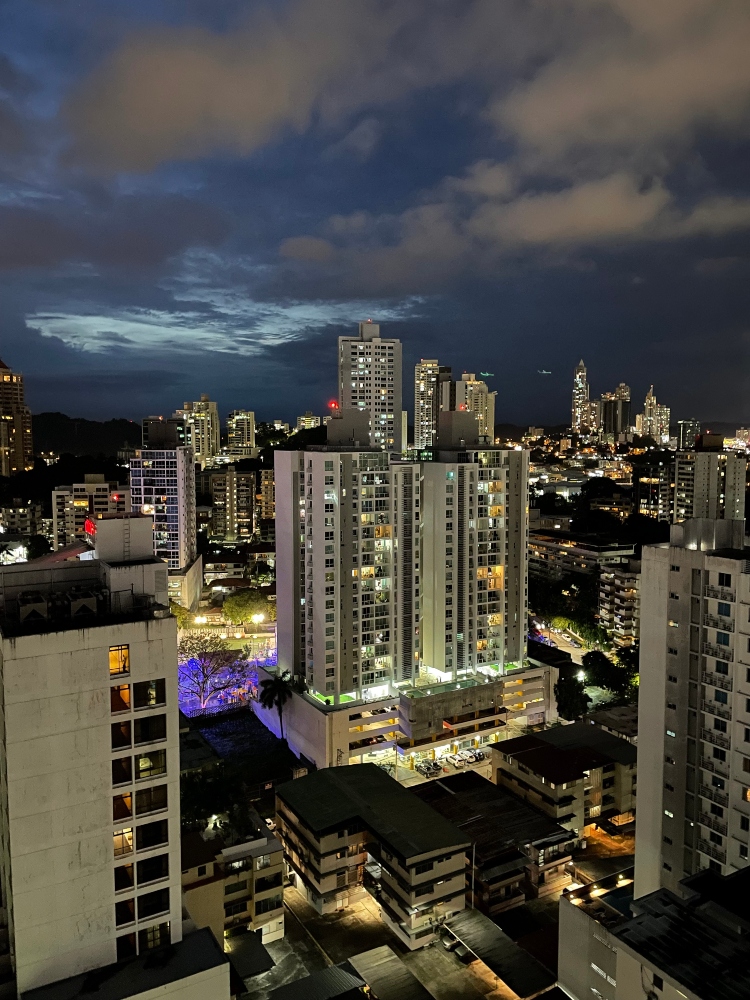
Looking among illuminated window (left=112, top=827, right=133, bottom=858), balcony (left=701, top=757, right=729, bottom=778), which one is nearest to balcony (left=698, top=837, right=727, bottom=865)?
balcony (left=701, top=757, right=729, bottom=778)

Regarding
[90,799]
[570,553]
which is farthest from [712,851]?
[570,553]

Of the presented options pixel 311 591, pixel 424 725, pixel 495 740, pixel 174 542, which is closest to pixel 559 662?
pixel 495 740

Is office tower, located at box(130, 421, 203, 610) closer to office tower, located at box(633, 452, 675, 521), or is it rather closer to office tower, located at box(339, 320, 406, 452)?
office tower, located at box(339, 320, 406, 452)

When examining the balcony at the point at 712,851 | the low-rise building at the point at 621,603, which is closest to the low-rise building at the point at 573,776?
the balcony at the point at 712,851

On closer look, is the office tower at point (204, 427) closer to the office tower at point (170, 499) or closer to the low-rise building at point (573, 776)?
the office tower at point (170, 499)

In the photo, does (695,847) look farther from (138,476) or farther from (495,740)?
(138,476)

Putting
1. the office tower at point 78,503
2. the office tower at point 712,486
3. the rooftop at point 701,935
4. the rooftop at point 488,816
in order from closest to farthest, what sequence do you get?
the rooftop at point 701,935
the rooftop at point 488,816
the office tower at point 78,503
the office tower at point 712,486
